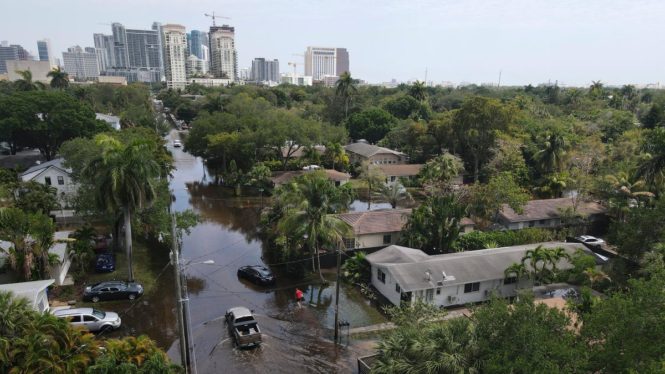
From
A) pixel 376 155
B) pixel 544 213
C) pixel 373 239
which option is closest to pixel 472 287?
pixel 373 239

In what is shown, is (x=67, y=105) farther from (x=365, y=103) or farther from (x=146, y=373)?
(x=365, y=103)

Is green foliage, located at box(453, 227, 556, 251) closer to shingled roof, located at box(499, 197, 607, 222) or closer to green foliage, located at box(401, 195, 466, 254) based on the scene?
green foliage, located at box(401, 195, 466, 254)

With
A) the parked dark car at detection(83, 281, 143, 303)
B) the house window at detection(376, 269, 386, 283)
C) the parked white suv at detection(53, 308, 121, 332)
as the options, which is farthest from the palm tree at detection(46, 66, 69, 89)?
the house window at detection(376, 269, 386, 283)

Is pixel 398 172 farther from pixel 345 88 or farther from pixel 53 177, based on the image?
pixel 345 88

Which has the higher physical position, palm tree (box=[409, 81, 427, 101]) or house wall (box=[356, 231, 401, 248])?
palm tree (box=[409, 81, 427, 101])

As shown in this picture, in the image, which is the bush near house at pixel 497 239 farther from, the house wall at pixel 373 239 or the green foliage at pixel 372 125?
the green foliage at pixel 372 125

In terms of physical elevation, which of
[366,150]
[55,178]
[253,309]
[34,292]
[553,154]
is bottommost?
[253,309]

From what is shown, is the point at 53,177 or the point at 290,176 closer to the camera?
the point at 53,177
